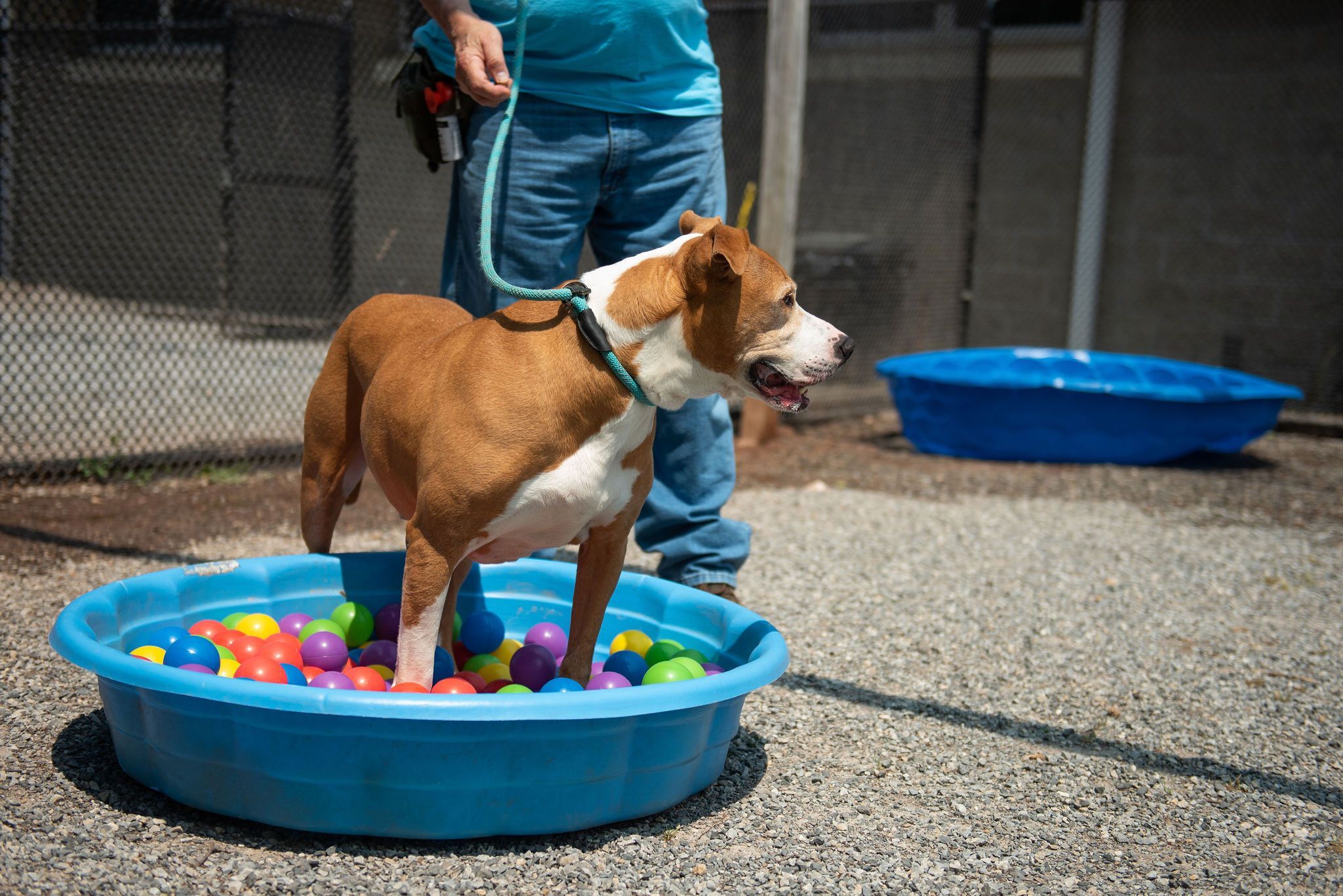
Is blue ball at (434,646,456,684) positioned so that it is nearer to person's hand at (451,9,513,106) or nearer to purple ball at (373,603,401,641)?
purple ball at (373,603,401,641)

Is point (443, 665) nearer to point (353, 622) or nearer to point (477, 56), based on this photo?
point (353, 622)

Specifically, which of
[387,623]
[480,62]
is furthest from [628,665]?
[480,62]

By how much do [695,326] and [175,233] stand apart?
5.50 metres

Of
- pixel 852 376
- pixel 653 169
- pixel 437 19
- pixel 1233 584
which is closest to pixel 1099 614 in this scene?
pixel 1233 584

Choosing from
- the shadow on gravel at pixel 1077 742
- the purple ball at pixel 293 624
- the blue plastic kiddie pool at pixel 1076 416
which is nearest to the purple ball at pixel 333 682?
the purple ball at pixel 293 624

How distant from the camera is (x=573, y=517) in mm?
2365

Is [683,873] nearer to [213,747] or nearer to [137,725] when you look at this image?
[213,747]

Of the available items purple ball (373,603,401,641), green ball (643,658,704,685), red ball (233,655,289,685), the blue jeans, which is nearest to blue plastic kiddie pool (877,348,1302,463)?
the blue jeans

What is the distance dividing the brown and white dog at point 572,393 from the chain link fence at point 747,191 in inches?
125

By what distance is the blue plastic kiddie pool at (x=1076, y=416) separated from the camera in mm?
6457

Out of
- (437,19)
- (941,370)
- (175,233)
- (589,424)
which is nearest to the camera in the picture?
(589,424)

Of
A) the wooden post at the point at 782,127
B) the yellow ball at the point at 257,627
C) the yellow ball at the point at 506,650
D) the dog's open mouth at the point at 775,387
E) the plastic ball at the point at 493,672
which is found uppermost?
the wooden post at the point at 782,127

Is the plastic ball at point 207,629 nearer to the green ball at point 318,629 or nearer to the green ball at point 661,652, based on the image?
the green ball at point 318,629

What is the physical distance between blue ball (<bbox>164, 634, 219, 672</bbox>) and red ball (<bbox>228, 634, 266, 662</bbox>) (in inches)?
6.7
